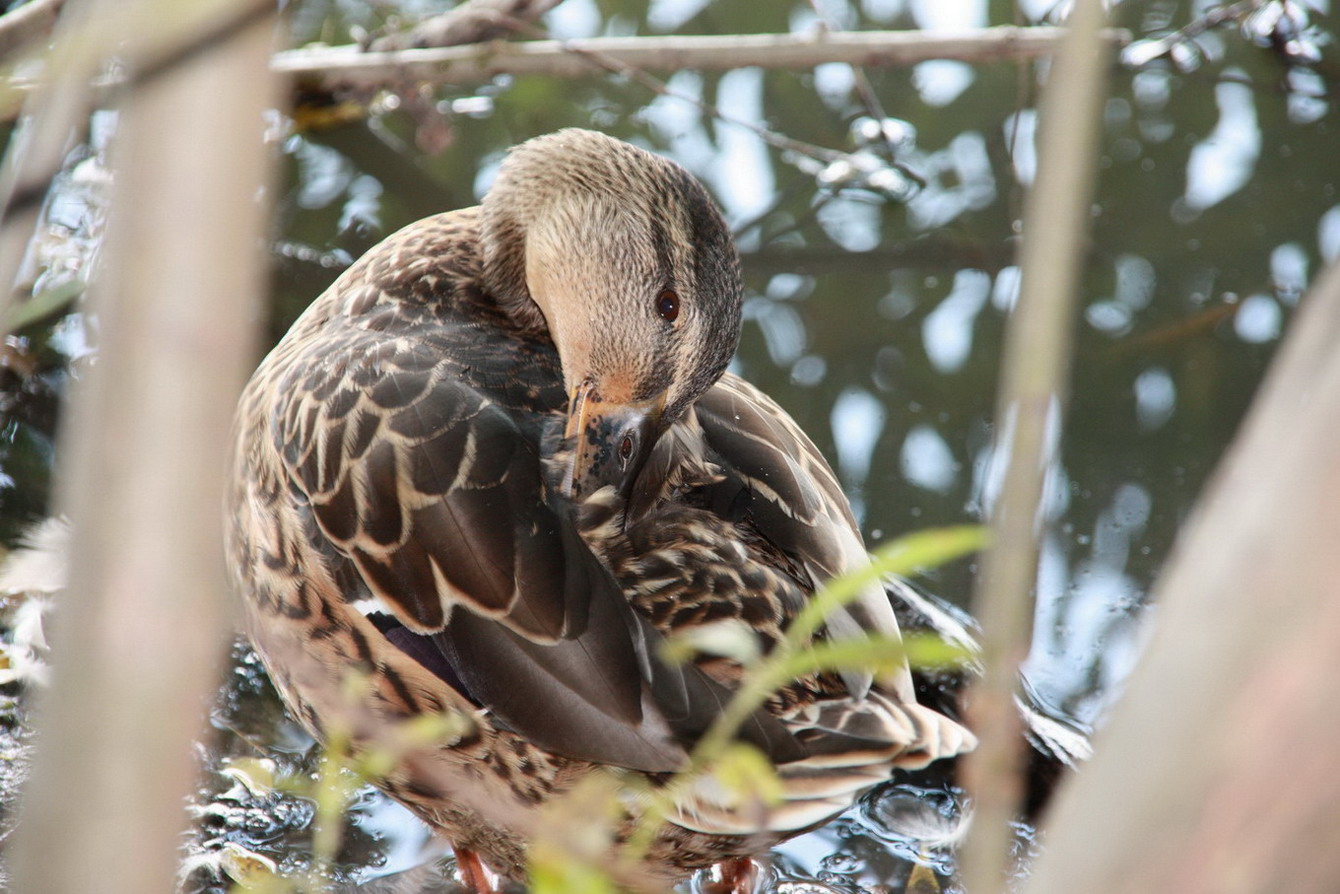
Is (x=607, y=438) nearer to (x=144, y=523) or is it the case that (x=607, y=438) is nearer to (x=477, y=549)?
(x=477, y=549)

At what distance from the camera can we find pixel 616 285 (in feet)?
8.53

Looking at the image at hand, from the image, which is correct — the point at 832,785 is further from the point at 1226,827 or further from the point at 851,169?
the point at 851,169

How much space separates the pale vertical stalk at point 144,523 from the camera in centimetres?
57

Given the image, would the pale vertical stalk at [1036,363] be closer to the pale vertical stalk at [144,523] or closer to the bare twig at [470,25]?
the pale vertical stalk at [144,523]

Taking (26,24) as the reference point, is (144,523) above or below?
below

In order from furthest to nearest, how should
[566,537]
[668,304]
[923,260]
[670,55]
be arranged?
[923,260] < [670,55] < [668,304] < [566,537]

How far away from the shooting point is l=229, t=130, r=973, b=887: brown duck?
7.11 ft

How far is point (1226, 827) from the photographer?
58cm

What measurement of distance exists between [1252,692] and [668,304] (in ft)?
6.62

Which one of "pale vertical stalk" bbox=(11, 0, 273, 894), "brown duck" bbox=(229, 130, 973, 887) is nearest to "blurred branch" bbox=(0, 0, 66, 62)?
"brown duck" bbox=(229, 130, 973, 887)

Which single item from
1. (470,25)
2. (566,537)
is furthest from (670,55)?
(566,537)

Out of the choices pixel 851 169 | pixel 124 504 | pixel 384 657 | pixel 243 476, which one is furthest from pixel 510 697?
pixel 851 169

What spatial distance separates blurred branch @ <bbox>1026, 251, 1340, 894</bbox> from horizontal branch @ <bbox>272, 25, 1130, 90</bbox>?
3.93 metres

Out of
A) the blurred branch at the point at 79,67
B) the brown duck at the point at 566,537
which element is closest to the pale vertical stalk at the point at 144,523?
the blurred branch at the point at 79,67
